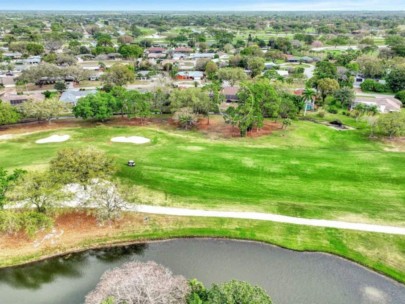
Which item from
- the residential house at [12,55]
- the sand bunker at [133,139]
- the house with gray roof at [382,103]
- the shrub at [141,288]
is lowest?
the residential house at [12,55]

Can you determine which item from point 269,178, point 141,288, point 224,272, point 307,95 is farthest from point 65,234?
point 307,95

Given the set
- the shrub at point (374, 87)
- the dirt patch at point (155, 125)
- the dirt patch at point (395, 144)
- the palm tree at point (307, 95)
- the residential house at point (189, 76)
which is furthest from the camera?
the residential house at point (189, 76)

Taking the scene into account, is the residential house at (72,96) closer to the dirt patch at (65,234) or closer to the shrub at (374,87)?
the dirt patch at (65,234)

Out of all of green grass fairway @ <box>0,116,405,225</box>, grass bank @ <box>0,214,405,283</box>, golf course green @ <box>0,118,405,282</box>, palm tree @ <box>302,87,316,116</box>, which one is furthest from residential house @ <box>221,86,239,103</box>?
grass bank @ <box>0,214,405,283</box>

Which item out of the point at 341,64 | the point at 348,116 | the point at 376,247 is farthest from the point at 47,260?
the point at 341,64

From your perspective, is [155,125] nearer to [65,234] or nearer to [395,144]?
[65,234]

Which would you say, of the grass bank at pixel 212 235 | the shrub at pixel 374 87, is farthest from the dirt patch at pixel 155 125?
the shrub at pixel 374 87
